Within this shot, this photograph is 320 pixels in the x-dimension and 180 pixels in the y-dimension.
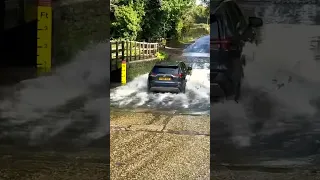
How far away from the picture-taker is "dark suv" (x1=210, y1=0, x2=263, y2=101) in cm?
310

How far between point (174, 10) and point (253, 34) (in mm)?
2719

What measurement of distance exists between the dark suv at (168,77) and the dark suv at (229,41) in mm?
3151

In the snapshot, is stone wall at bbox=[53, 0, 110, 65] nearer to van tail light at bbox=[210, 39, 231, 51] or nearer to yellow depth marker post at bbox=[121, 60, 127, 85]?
van tail light at bbox=[210, 39, 231, 51]

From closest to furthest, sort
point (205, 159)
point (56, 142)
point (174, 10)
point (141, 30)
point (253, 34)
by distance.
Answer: point (253, 34), point (56, 142), point (205, 159), point (174, 10), point (141, 30)

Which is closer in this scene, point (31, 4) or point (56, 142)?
point (31, 4)

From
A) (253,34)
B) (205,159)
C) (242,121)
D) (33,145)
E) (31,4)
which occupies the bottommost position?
(205,159)

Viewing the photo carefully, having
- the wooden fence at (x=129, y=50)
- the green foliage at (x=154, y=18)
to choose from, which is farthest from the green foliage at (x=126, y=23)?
the wooden fence at (x=129, y=50)

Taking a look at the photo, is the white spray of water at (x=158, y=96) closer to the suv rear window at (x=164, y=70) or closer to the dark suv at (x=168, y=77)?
the dark suv at (x=168, y=77)

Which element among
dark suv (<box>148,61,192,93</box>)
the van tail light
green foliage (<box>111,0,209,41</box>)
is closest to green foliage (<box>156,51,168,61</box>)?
dark suv (<box>148,61,192,93</box>)

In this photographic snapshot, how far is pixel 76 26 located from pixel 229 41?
124 cm

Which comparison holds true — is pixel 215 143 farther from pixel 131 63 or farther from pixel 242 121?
pixel 131 63

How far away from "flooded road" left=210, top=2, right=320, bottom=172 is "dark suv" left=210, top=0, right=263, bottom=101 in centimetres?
8

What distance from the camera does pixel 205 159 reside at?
4004mm

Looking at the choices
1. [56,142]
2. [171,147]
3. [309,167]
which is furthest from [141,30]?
[309,167]
